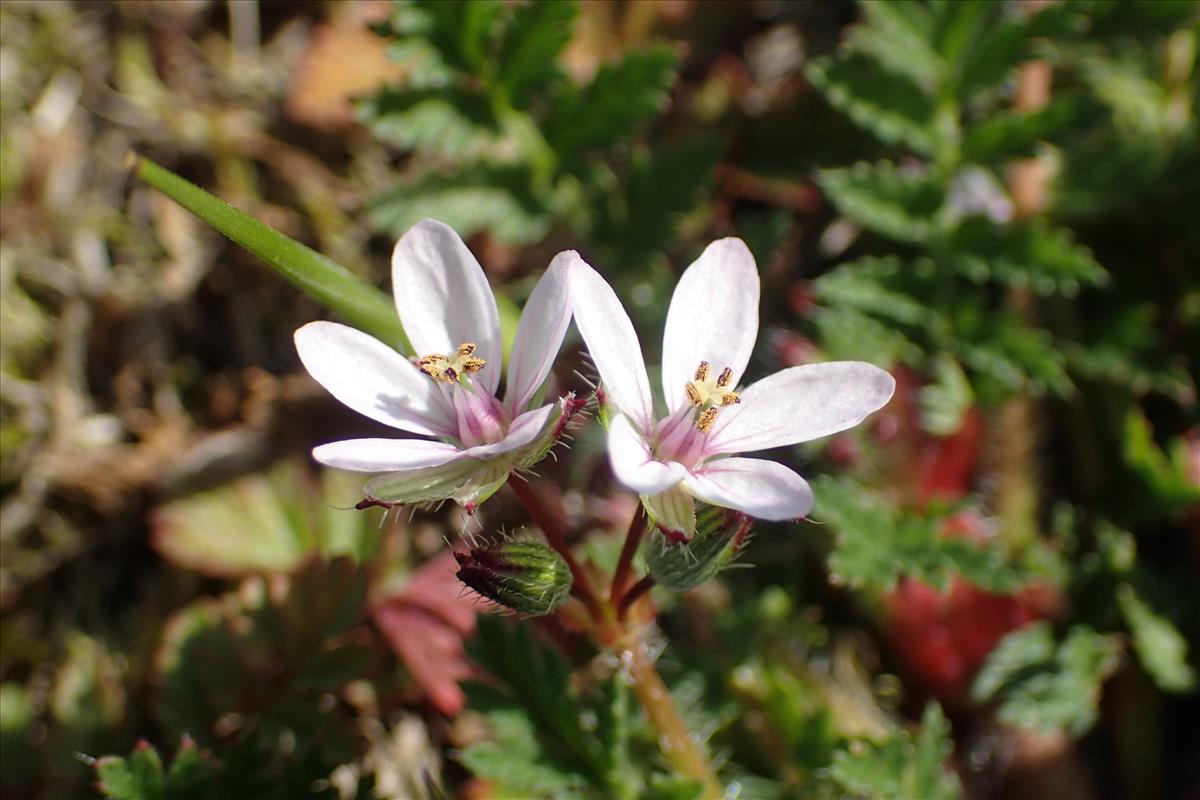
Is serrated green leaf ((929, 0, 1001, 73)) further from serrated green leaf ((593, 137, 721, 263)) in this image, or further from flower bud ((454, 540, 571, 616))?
flower bud ((454, 540, 571, 616))

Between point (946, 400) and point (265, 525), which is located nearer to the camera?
point (946, 400)

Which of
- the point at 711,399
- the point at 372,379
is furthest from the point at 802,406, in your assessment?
the point at 372,379

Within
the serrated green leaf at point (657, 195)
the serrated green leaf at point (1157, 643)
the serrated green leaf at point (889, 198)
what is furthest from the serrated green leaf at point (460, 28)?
the serrated green leaf at point (1157, 643)

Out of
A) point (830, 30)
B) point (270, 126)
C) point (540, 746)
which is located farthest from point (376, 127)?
point (830, 30)

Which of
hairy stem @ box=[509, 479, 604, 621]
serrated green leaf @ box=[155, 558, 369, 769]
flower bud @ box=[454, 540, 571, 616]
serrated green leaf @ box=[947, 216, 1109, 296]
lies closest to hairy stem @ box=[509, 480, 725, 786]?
hairy stem @ box=[509, 479, 604, 621]

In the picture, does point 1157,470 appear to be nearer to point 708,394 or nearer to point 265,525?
point 708,394

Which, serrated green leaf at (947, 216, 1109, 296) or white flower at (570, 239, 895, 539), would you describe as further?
serrated green leaf at (947, 216, 1109, 296)
